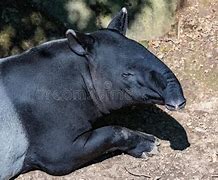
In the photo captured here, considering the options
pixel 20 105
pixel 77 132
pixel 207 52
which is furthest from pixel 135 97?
pixel 207 52

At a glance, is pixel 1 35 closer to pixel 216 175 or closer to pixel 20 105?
pixel 20 105

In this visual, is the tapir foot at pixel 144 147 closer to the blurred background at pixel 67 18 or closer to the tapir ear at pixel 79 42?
the tapir ear at pixel 79 42

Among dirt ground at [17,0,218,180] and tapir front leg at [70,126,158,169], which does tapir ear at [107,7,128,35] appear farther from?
dirt ground at [17,0,218,180]

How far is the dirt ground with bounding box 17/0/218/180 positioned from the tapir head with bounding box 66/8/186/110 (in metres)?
0.60

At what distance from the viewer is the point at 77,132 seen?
511 cm

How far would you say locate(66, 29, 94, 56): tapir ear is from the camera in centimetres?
477

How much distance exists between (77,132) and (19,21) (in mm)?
1437

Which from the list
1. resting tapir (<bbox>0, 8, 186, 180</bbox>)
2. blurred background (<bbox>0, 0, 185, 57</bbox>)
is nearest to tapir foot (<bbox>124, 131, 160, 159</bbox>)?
resting tapir (<bbox>0, 8, 186, 180</bbox>)

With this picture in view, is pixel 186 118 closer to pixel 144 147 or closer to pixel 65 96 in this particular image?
pixel 144 147

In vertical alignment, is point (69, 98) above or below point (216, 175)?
above

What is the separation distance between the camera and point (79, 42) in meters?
4.84

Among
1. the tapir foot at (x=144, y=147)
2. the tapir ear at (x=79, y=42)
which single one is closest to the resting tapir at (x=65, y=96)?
the tapir ear at (x=79, y=42)

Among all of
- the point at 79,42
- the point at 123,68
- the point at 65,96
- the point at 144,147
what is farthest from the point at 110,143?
the point at 79,42

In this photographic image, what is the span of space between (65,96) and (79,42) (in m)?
0.44
